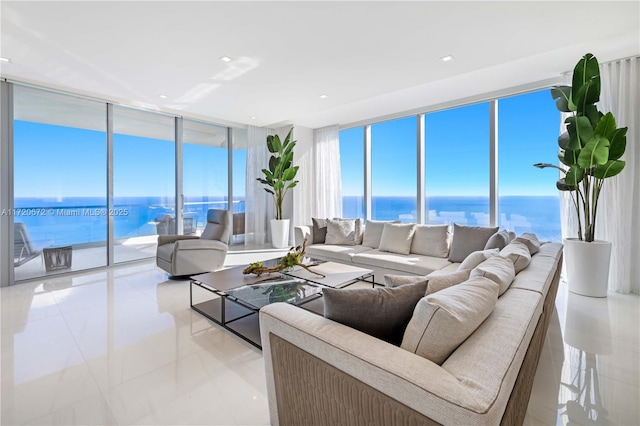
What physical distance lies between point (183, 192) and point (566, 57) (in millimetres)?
5974

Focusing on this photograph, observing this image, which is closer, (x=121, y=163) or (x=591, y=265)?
(x=591, y=265)

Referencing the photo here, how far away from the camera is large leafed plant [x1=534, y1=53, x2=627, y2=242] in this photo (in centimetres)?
293

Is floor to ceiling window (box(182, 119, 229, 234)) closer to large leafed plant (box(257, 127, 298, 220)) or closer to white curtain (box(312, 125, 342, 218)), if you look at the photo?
large leafed plant (box(257, 127, 298, 220))

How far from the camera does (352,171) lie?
6.48 meters

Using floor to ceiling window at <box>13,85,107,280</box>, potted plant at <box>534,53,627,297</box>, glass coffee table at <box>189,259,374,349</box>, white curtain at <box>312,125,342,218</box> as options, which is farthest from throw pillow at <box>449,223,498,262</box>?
floor to ceiling window at <box>13,85,107,280</box>

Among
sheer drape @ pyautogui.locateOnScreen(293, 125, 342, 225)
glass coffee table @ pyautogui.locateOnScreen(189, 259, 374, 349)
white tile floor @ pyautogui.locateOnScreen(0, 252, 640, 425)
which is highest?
sheer drape @ pyautogui.locateOnScreen(293, 125, 342, 225)

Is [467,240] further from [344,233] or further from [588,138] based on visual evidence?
[344,233]

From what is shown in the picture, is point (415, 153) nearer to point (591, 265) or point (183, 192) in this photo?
point (591, 265)

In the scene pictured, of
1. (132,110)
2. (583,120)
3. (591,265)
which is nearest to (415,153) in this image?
(583,120)

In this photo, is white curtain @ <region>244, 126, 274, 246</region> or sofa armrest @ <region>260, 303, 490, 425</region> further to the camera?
white curtain @ <region>244, 126, 274, 246</region>

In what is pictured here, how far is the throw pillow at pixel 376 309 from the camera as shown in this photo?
1195 mm

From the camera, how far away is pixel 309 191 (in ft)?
22.2

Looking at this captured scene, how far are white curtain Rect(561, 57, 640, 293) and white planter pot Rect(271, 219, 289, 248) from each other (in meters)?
5.04

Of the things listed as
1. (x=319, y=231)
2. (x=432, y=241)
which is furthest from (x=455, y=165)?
(x=319, y=231)
